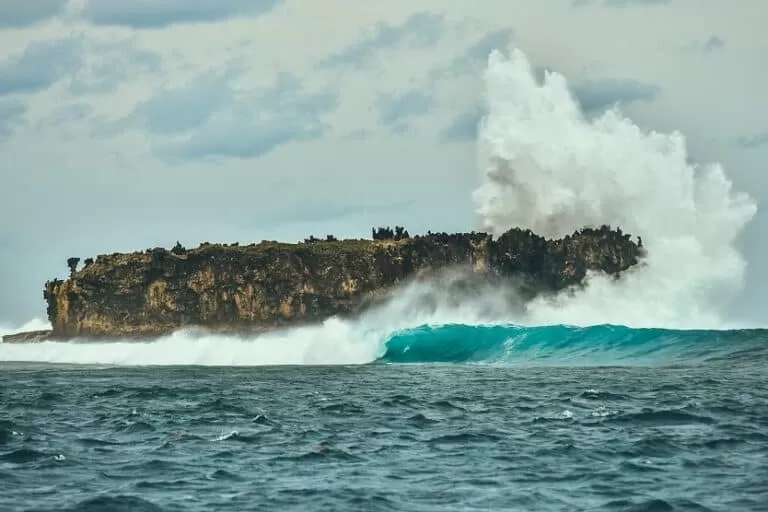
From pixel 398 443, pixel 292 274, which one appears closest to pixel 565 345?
pixel 292 274

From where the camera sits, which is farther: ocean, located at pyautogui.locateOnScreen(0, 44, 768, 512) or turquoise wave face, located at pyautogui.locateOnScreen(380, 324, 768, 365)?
turquoise wave face, located at pyautogui.locateOnScreen(380, 324, 768, 365)

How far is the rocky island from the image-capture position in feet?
240

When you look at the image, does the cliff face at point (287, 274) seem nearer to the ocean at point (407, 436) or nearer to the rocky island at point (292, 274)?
the rocky island at point (292, 274)

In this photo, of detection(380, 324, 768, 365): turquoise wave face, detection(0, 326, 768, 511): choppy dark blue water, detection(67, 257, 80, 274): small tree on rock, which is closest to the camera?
detection(0, 326, 768, 511): choppy dark blue water

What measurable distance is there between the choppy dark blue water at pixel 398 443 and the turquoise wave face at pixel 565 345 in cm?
897

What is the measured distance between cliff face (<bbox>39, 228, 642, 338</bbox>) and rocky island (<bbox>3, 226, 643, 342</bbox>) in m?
0.07

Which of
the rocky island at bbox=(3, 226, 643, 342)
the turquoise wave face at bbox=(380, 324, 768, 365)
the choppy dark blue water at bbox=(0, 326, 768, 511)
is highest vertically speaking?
the rocky island at bbox=(3, 226, 643, 342)

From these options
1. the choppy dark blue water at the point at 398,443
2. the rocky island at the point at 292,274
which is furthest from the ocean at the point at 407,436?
the rocky island at the point at 292,274

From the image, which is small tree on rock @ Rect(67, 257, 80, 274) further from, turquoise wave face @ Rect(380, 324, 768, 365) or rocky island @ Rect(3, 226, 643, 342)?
turquoise wave face @ Rect(380, 324, 768, 365)

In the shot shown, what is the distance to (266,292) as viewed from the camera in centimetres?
7500

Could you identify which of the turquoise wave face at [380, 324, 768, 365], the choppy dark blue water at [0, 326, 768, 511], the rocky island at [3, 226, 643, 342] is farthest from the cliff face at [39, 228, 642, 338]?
the choppy dark blue water at [0, 326, 768, 511]

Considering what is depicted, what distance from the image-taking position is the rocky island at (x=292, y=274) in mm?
73188

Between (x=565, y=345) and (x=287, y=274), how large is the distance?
26.0 m

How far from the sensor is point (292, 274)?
75.0 meters
